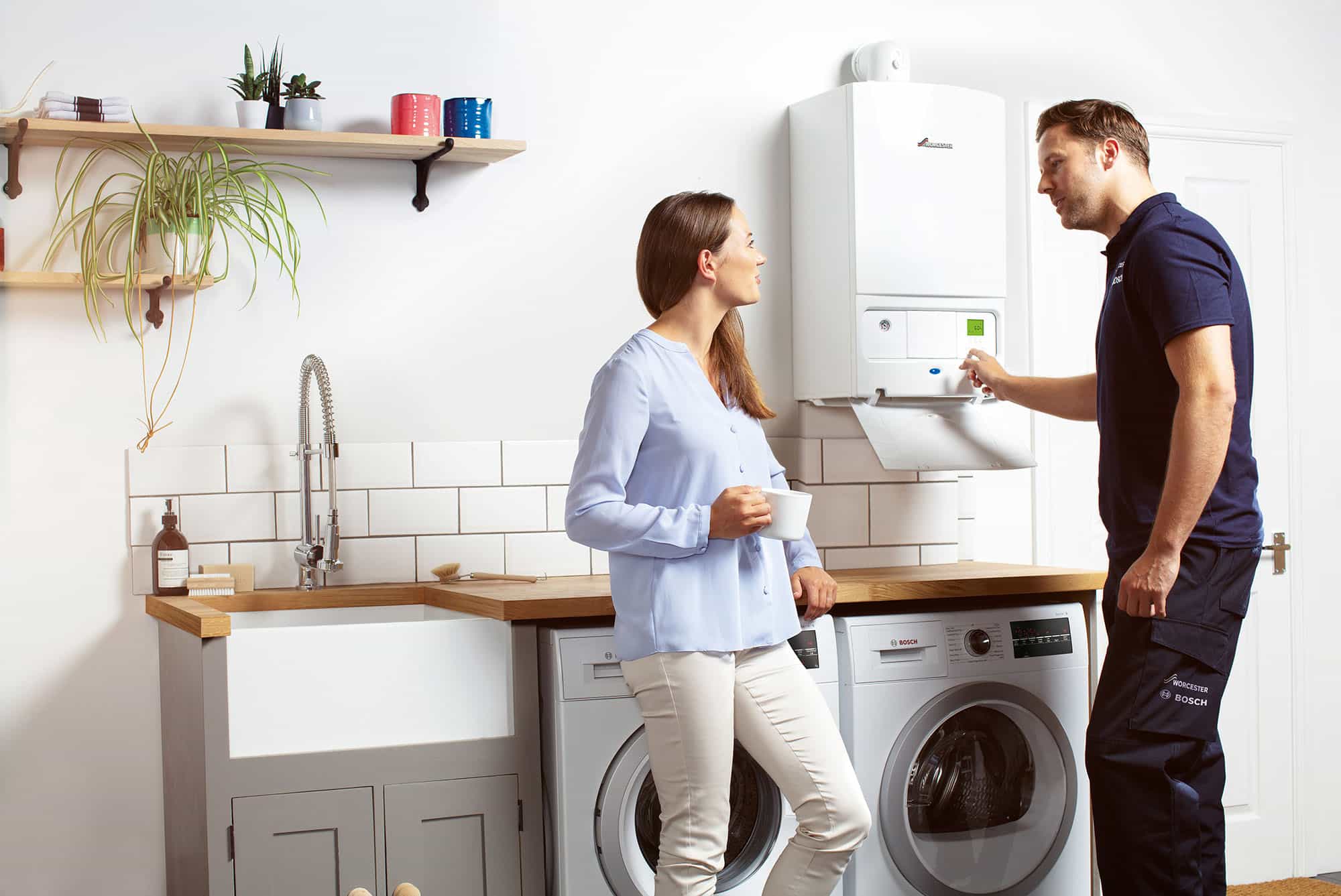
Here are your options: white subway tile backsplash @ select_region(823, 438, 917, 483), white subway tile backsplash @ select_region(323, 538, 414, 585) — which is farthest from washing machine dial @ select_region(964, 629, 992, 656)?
white subway tile backsplash @ select_region(323, 538, 414, 585)

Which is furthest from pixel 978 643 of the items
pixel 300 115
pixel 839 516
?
pixel 300 115

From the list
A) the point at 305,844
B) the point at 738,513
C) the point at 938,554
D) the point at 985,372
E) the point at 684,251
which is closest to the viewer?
the point at 738,513

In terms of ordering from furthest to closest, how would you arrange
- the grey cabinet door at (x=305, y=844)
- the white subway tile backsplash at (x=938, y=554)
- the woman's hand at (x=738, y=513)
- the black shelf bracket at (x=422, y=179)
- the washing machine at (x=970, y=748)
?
the white subway tile backsplash at (x=938, y=554), the black shelf bracket at (x=422, y=179), the washing machine at (x=970, y=748), the grey cabinet door at (x=305, y=844), the woman's hand at (x=738, y=513)

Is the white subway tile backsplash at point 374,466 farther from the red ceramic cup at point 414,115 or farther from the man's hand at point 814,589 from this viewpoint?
the man's hand at point 814,589

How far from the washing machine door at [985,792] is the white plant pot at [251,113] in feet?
6.11

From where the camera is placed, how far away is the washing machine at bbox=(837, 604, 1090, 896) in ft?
8.47

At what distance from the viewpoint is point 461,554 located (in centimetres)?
299

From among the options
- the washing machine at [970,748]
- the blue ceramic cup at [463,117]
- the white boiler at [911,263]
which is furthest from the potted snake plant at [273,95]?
the washing machine at [970,748]

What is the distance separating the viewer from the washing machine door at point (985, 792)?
8.63ft

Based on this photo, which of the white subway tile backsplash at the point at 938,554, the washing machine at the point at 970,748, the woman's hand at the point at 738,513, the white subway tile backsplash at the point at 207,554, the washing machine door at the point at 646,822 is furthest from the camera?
the white subway tile backsplash at the point at 938,554

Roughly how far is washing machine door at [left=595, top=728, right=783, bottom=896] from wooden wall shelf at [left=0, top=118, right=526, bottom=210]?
1355 millimetres

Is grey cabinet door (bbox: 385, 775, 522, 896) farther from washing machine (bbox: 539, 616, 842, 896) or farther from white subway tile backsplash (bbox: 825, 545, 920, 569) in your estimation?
white subway tile backsplash (bbox: 825, 545, 920, 569)

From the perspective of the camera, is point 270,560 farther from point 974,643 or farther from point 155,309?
point 974,643

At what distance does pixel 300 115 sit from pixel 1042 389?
171cm
